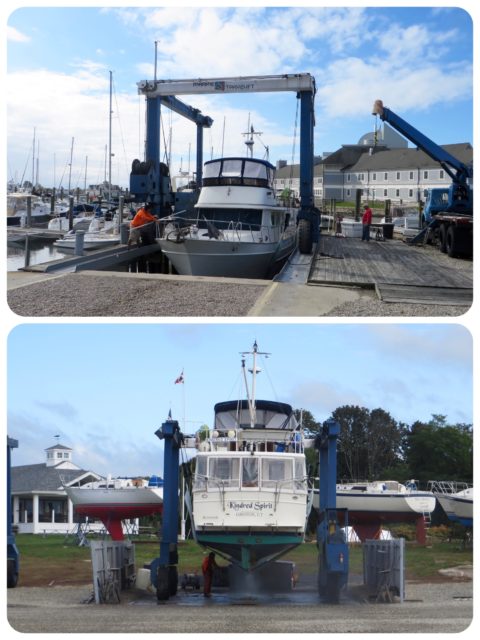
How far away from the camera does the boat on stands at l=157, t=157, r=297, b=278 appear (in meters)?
19.6

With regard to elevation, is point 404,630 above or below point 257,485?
below

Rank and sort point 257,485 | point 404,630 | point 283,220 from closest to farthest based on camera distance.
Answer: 1. point 404,630
2. point 257,485
3. point 283,220

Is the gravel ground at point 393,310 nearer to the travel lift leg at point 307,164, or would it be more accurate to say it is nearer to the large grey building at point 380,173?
the travel lift leg at point 307,164

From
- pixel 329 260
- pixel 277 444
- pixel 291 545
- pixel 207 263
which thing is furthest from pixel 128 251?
pixel 291 545

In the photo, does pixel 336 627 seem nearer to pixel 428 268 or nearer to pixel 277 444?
pixel 277 444

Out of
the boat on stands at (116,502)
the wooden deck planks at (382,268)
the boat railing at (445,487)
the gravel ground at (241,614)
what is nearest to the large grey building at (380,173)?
the boat railing at (445,487)

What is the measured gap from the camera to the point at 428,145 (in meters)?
26.5

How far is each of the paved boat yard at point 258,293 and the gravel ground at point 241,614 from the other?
15.9 ft

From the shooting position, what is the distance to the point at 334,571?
12.5 m

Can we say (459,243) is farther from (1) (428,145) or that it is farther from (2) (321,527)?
(2) (321,527)

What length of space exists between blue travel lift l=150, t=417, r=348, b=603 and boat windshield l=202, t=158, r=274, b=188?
10.4 metres

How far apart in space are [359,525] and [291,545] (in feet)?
45.4

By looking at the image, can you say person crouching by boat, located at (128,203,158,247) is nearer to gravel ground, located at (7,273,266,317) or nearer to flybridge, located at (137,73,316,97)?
flybridge, located at (137,73,316,97)

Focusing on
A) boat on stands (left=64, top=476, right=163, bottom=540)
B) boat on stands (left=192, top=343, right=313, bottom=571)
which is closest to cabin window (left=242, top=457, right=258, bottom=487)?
boat on stands (left=192, top=343, right=313, bottom=571)
